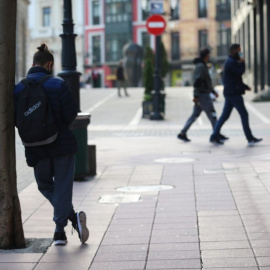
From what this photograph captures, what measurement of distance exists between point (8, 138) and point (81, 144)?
4.18 metres

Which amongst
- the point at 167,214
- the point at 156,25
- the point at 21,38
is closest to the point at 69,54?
the point at 167,214

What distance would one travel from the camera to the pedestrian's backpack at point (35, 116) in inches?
253

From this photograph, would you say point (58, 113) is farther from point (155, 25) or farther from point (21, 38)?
point (21, 38)

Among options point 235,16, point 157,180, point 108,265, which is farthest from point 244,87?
point 235,16

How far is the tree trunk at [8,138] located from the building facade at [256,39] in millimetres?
25157

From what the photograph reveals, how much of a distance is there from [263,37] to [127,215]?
25.8 metres

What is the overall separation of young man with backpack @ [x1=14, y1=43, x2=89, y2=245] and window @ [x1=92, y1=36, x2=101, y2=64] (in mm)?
73293

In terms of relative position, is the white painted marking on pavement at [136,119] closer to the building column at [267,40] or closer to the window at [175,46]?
the building column at [267,40]

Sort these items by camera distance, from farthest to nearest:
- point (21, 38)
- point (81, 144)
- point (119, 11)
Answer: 1. point (119, 11)
2. point (21, 38)
3. point (81, 144)

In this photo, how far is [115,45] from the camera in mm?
79562

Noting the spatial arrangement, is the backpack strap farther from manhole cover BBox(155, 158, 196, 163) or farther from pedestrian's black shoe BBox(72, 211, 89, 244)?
manhole cover BBox(155, 158, 196, 163)

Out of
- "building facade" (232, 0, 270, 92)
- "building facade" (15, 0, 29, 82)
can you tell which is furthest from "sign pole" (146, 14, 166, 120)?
"building facade" (15, 0, 29, 82)

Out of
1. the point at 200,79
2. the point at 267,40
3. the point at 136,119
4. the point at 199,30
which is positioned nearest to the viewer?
the point at 200,79

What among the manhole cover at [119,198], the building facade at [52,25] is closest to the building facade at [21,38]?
the building facade at [52,25]
